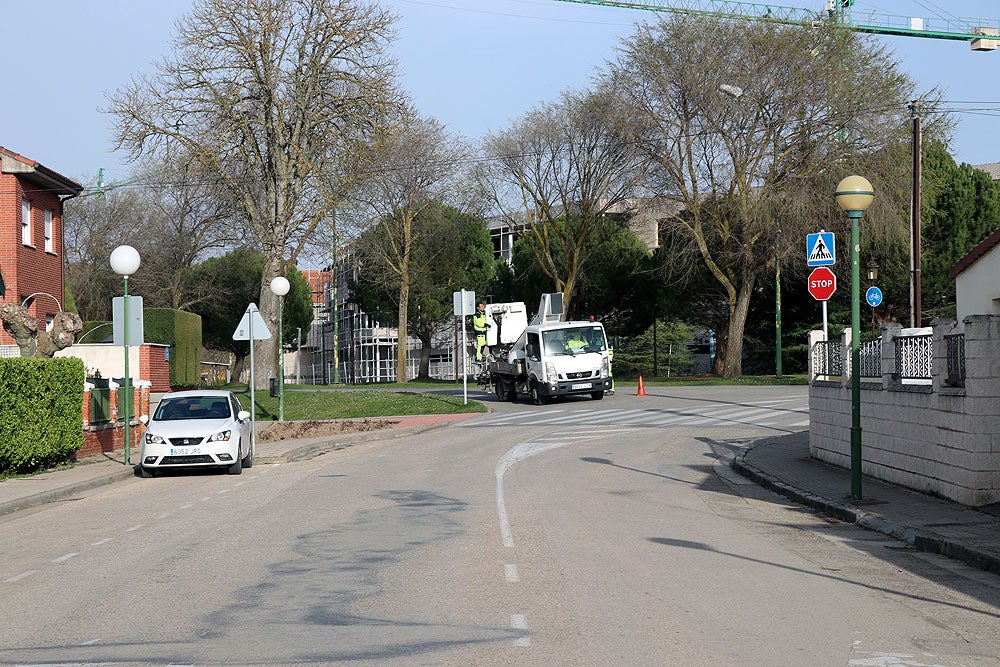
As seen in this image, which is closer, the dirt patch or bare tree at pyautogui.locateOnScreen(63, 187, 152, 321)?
the dirt patch

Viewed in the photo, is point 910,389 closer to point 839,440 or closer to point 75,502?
point 839,440

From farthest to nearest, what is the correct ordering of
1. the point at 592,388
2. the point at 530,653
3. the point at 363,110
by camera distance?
the point at 363,110, the point at 592,388, the point at 530,653

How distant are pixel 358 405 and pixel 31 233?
37.4 feet

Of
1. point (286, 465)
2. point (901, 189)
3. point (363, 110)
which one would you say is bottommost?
point (286, 465)

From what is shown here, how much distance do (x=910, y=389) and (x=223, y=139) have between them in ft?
88.7

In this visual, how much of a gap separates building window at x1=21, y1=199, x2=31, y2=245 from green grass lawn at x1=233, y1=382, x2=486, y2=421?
27.2ft

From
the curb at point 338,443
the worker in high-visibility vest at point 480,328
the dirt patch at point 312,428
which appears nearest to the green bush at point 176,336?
the worker in high-visibility vest at point 480,328

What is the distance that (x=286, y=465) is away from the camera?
69.6ft

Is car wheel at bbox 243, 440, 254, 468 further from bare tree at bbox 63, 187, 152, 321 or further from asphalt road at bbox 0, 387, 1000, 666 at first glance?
bare tree at bbox 63, 187, 152, 321

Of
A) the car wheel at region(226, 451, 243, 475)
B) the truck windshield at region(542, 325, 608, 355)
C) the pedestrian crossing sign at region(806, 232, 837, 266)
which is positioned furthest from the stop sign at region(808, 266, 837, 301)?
the car wheel at region(226, 451, 243, 475)

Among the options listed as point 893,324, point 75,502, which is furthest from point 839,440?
point 75,502

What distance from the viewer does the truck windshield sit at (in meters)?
35.1

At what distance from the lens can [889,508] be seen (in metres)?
12.9

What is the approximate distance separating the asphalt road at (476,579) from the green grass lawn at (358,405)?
50.6 feet
